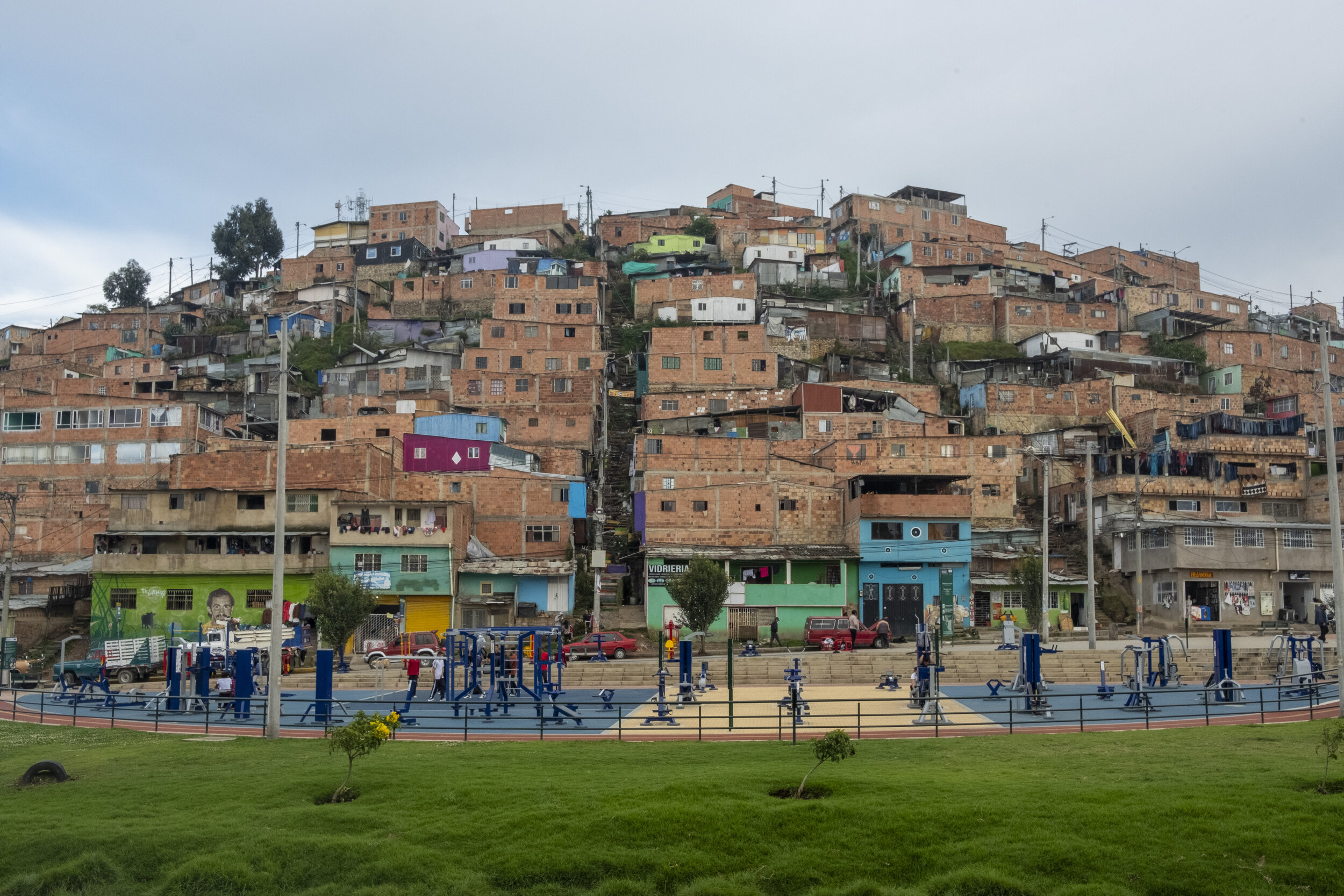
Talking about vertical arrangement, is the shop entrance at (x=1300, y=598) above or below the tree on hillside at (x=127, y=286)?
below

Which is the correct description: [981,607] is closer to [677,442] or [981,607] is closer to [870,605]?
[870,605]

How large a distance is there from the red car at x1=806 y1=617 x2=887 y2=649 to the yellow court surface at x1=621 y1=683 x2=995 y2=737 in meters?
8.43

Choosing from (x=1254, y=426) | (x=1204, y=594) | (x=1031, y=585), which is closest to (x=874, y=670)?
(x=1031, y=585)

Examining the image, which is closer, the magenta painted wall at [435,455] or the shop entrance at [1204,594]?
the shop entrance at [1204,594]

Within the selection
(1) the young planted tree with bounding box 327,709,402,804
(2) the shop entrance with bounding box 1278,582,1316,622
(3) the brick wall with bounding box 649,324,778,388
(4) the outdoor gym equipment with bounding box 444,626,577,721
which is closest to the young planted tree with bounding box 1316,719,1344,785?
(1) the young planted tree with bounding box 327,709,402,804

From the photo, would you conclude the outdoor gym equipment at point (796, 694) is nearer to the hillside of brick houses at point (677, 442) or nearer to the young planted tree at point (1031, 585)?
the hillside of brick houses at point (677, 442)

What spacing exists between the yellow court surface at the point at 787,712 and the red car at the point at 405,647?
12240 mm

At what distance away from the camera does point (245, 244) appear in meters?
109

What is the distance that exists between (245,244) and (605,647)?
79.2 metres

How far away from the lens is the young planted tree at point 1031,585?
51938mm

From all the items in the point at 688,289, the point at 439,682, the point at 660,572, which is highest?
the point at 688,289

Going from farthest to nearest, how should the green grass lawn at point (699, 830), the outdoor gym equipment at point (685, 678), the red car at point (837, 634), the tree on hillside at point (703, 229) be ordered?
1. the tree on hillside at point (703, 229)
2. the red car at point (837, 634)
3. the outdoor gym equipment at point (685, 678)
4. the green grass lawn at point (699, 830)

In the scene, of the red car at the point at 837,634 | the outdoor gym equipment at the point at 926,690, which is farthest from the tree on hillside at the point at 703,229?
the outdoor gym equipment at the point at 926,690

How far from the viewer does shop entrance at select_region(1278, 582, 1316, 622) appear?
181 feet
